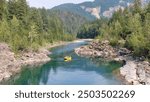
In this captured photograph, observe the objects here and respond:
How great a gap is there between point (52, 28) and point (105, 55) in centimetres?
6358

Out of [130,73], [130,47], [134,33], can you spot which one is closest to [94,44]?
[134,33]

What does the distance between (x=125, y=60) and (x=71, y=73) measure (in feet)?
67.7

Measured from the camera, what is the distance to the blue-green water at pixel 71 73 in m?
62.2

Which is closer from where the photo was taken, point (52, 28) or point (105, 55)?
point (105, 55)

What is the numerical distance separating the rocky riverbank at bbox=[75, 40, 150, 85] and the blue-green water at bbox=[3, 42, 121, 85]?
98.5 inches

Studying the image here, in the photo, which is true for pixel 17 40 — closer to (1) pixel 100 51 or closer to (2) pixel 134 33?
(1) pixel 100 51

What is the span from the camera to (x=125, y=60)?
86.2 meters

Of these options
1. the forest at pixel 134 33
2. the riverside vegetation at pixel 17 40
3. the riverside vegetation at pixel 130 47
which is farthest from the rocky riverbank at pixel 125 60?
the riverside vegetation at pixel 17 40

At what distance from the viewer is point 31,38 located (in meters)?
105

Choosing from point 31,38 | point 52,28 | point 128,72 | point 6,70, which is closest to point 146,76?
point 128,72

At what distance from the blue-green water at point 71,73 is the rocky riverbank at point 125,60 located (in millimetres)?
2501

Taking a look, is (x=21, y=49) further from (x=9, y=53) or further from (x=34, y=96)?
(x=34, y=96)

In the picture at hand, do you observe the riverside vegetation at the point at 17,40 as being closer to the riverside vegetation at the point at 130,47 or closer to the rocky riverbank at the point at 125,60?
the rocky riverbank at the point at 125,60

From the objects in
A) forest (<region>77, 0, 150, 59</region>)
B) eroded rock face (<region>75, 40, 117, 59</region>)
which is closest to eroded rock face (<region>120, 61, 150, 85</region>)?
forest (<region>77, 0, 150, 59</region>)
